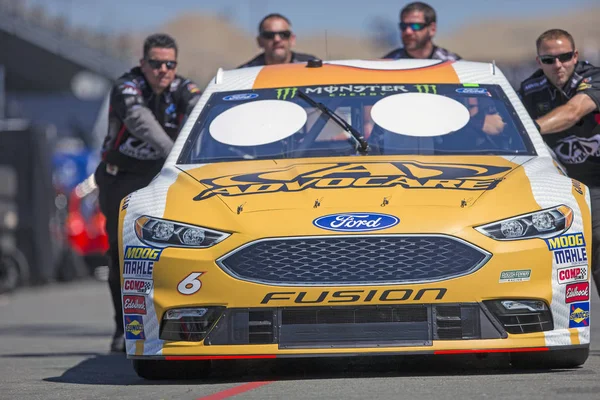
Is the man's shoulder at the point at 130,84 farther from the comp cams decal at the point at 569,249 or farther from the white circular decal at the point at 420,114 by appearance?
the comp cams decal at the point at 569,249

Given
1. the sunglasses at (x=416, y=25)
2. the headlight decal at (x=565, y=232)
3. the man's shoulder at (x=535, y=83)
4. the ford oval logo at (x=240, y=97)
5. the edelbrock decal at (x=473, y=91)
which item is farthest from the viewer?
the sunglasses at (x=416, y=25)

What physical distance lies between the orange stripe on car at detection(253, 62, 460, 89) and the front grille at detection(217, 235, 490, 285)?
1.91 meters

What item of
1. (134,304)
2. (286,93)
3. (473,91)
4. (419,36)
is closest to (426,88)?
(473,91)

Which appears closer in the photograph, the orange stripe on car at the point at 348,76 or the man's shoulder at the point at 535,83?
the orange stripe on car at the point at 348,76

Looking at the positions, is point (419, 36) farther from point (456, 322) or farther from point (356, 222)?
point (456, 322)

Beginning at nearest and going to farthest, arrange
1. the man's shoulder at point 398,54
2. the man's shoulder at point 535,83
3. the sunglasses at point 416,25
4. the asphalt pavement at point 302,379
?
the asphalt pavement at point 302,379
the man's shoulder at point 535,83
the sunglasses at point 416,25
the man's shoulder at point 398,54

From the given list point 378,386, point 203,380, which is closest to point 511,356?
point 378,386

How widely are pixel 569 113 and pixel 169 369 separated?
271 cm

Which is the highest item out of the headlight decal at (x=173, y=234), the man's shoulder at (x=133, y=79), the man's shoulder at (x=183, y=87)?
the man's shoulder at (x=133, y=79)

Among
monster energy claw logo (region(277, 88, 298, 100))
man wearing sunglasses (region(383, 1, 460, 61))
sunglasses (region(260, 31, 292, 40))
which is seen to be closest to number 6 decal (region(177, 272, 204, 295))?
monster energy claw logo (region(277, 88, 298, 100))

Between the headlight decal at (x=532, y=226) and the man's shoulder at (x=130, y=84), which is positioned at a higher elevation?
the man's shoulder at (x=130, y=84)

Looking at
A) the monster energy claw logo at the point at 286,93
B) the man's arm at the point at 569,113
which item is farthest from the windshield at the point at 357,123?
the man's arm at the point at 569,113

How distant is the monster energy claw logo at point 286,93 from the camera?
7.77 meters

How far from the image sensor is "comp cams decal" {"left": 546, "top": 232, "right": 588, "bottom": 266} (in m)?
6.17
